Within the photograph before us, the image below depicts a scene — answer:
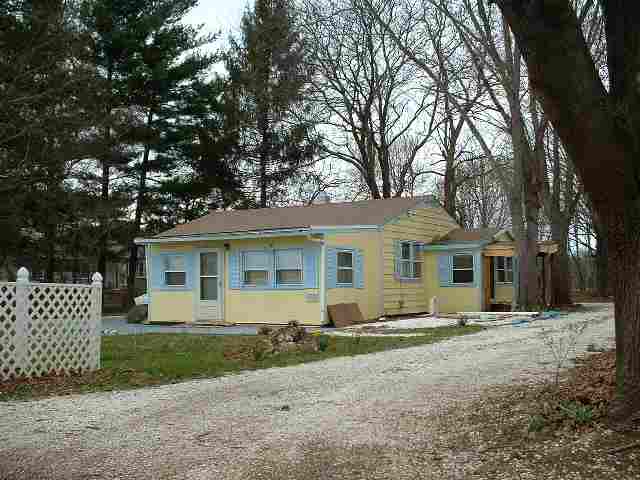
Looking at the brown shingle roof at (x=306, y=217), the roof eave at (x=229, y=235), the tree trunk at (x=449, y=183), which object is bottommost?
the roof eave at (x=229, y=235)

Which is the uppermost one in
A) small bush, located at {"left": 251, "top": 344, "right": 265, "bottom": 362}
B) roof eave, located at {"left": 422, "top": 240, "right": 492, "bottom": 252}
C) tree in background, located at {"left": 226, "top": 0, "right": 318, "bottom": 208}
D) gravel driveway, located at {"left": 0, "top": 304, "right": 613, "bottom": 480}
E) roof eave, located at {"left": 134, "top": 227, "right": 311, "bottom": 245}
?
tree in background, located at {"left": 226, "top": 0, "right": 318, "bottom": 208}

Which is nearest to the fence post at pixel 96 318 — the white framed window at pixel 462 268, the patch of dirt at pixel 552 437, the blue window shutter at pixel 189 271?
the patch of dirt at pixel 552 437

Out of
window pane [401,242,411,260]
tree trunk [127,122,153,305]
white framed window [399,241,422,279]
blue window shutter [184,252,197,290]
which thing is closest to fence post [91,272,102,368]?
blue window shutter [184,252,197,290]

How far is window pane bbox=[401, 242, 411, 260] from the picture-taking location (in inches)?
781

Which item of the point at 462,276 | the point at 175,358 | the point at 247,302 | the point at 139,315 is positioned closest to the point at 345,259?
the point at 247,302

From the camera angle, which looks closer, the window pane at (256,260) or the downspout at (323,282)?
the downspout at (323,282)

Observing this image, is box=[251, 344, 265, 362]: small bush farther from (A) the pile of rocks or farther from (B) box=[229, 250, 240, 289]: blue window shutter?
(B) box=[229, 250, 240, 289]: blue window shutter

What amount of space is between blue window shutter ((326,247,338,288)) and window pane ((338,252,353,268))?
239 millimetres

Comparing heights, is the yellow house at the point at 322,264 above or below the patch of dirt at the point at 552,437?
above

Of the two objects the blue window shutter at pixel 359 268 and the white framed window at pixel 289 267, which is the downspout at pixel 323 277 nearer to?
the white framed window at pixel 289 267

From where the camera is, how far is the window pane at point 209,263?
18672mm

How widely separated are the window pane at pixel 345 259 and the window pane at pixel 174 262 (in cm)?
479

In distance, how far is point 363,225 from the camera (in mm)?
18156

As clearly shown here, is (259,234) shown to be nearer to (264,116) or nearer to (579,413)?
(579,413)
